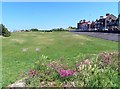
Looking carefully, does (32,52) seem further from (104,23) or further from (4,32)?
(104,23)

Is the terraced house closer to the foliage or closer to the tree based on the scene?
the tree

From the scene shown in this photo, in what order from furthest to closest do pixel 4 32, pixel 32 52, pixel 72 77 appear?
pixel 4 32
pixel 32 52
pixel 72 77

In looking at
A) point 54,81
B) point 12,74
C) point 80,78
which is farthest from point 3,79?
point 80,78

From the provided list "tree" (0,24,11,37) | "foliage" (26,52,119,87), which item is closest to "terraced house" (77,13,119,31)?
"tree" (0,24,11,37)

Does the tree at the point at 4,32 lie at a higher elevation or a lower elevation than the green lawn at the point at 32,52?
higher

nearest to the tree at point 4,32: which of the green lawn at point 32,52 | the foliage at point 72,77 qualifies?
the green lawn at point 32,52

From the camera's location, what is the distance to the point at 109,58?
35.2 feet

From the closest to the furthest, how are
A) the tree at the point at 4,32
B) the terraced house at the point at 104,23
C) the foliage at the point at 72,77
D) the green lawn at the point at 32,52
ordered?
the foliage at the point at 72,77 < the green lawn at the point at 32,52 < the tree at the point at 4,32 < the terraced house at the point at 104,23

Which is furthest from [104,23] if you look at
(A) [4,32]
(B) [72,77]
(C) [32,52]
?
(B) [72,77]

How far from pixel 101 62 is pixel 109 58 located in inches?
24.8

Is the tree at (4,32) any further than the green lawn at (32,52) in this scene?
Yes

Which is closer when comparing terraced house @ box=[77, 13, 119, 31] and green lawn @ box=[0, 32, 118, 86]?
green lawn @ box=[0, 32, 118, 86]

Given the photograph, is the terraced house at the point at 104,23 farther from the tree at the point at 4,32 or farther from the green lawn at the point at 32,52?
the green lawn at the point at 32,52

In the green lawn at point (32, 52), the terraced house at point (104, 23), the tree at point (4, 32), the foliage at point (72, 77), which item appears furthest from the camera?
the terraced house at point (104, 23)
